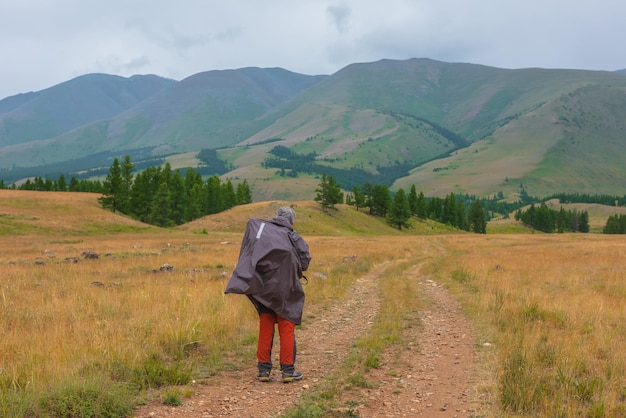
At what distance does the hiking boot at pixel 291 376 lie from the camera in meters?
7.80

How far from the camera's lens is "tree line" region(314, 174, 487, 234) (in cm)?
10519

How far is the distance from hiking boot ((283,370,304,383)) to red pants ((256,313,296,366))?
0.54ft

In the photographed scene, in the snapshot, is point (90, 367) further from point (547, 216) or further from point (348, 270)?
point (547, 216)

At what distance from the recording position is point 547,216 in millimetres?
146125

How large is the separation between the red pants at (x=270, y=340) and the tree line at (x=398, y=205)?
9378cm

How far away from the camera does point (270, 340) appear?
8.23m

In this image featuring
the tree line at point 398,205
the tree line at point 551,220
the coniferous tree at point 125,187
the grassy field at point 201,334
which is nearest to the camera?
the grassy field at point 201,334

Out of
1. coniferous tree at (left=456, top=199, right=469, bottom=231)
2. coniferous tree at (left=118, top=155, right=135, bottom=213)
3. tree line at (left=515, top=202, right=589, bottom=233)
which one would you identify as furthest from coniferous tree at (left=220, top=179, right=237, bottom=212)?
tree line at (left=515, top=202, right=589, bottom=233)

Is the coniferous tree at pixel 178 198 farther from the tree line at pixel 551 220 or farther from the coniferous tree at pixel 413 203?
the tree line at pixel 551 220

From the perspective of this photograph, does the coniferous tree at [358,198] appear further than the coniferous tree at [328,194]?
Yes

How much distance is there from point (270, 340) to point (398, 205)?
99.9 m

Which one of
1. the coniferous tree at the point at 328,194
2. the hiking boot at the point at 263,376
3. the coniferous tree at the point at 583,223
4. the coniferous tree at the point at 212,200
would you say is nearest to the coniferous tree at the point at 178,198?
the coniferous tree at the point at 212,200

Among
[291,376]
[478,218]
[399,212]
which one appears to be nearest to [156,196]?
[399,212]

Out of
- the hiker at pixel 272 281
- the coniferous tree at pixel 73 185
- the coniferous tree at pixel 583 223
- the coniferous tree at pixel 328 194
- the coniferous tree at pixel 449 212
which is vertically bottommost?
the coniferous tree at pixel 583 223
